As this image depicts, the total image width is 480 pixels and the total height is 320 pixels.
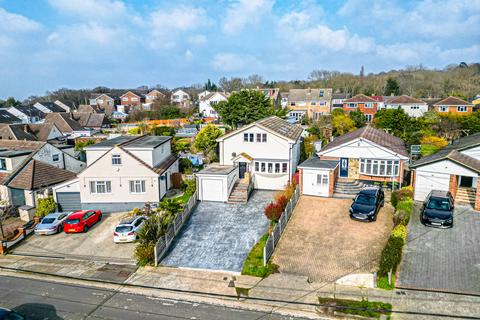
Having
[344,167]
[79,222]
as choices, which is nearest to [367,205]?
[344,167]

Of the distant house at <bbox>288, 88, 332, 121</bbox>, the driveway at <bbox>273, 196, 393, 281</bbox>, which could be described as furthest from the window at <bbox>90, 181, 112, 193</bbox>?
the distant house at <bbox>288, 88, 332, 121</bbox>

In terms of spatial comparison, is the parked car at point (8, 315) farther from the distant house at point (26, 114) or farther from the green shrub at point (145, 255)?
the distant house at point (26, 114)

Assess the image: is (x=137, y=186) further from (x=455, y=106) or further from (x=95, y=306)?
(x=455, y=106)

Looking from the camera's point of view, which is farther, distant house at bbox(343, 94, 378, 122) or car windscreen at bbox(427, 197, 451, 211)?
distant house at bbox(343, 94, 378, 122)

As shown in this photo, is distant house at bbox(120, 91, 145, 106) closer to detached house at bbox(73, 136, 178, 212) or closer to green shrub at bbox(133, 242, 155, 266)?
detached house at bbox(73, 136, 178, 212)

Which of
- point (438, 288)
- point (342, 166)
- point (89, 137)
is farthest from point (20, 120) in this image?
point (438, 288)

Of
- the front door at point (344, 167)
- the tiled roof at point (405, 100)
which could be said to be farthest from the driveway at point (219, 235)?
the tiled roof at point (405, 100)
